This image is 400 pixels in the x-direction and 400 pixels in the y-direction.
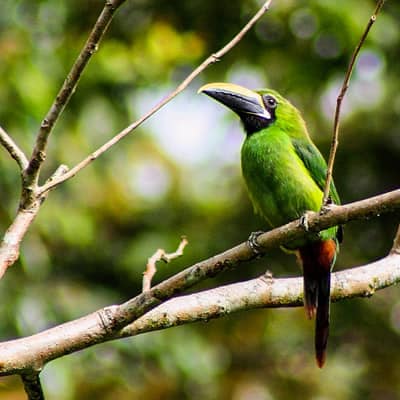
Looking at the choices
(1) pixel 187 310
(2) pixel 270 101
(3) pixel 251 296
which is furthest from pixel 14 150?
(2) pixel 270 101

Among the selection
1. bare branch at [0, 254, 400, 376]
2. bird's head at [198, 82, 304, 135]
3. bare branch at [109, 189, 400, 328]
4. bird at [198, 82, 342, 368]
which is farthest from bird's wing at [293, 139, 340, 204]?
bare branch at [109, 189, 400, 328]

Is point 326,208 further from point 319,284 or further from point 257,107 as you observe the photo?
point 257,107

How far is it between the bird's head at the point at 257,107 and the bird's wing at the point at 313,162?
0.50ft

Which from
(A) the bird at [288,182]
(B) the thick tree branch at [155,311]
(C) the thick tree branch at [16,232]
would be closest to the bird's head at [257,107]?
(A) the bird at [288,182]

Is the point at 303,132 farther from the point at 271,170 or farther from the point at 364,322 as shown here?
the point at 364,322

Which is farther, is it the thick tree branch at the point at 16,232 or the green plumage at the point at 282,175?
the green plumage at the point at 282,175

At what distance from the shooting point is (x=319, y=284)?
12.2 feet

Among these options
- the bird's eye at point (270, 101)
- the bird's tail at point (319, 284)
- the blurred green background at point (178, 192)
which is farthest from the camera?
the blurred green background at point (178, 192)

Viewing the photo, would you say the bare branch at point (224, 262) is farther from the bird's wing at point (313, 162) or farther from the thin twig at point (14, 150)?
the bird's wing at point (313, 162)

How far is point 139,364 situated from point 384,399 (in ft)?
7.94

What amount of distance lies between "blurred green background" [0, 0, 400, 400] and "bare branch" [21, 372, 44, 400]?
1.99m

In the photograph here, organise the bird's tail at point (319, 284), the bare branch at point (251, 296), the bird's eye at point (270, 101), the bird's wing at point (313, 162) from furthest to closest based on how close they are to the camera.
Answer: the bird's eye at point (270, 101)
the bird's wing at point (313, 162)
the bird's tail at point (319, 284)
the bare branch at point (251, 296)

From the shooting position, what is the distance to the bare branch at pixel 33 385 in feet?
9.09

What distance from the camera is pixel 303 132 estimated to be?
14.4 ft
